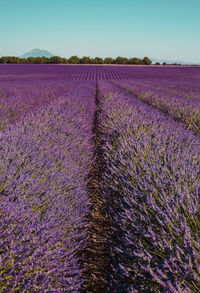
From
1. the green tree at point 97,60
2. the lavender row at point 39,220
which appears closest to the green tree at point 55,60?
the green tree at point 97,60

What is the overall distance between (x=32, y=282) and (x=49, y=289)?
139mm

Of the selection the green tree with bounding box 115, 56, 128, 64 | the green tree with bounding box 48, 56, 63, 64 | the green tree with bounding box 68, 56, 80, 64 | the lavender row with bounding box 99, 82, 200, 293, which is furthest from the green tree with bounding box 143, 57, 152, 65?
the lavender row with bounding box 99, 82, 200, 293

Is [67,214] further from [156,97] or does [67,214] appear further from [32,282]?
[156,97]

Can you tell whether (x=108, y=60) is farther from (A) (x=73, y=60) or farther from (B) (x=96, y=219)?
(B) (x=96, y=219)

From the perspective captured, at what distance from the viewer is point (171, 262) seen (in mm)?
1095

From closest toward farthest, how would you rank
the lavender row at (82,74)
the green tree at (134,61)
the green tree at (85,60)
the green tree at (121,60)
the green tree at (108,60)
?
the lavender row at (82,74)
the green tree at (85,60)
the green tree at (134,61)
the green tree at (121,60)
the green tree at (108,60)

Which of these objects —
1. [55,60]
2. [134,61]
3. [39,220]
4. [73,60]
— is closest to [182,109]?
[39,220]

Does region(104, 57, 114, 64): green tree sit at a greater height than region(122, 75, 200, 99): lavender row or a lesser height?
greater

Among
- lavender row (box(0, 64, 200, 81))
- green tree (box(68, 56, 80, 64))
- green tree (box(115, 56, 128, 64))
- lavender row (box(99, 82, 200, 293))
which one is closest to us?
lavender row (box(99, 82, 200, 293))

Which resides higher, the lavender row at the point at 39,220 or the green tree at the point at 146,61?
the green tree at the point at 146,61

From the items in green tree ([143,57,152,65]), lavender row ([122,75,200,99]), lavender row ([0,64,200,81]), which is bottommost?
lavender row ([122,75,200,99])

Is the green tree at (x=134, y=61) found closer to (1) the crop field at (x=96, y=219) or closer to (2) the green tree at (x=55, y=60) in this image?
(2) the green tree at (x=55, y=60)

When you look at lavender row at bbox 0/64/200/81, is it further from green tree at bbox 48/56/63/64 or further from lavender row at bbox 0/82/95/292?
green tree at bbox 48/56/63/64

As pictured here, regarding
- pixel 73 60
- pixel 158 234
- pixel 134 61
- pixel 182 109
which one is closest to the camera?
pixel 158 234
